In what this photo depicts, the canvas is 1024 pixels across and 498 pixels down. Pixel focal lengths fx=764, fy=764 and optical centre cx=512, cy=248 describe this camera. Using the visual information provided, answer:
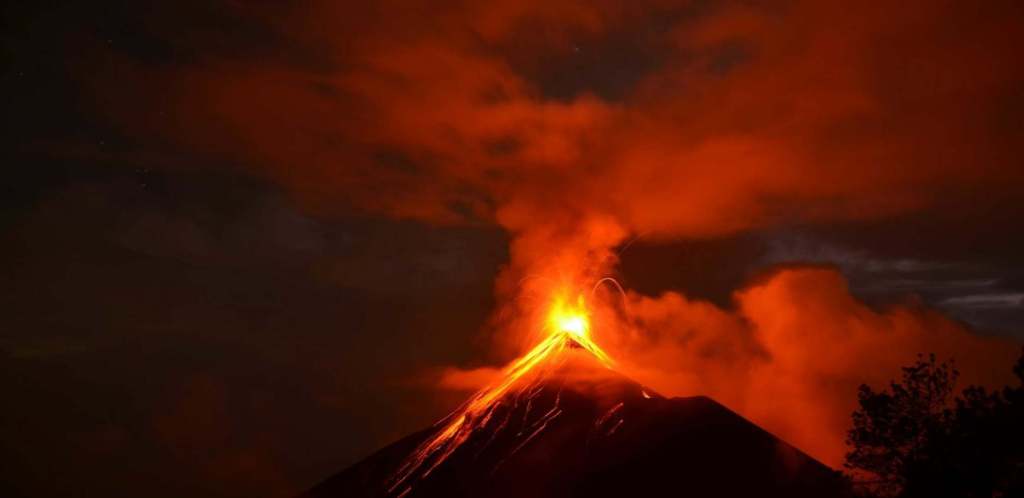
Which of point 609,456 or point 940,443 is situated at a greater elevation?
point 609,456

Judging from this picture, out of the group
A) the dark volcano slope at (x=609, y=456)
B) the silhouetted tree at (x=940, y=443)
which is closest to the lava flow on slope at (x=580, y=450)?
the dark volcano slope at (x=609, y=456)

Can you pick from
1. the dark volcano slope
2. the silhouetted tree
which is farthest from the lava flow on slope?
the silhouetted tree

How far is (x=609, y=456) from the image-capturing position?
58.3 m

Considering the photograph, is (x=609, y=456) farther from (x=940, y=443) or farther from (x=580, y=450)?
(x=940, y=443)

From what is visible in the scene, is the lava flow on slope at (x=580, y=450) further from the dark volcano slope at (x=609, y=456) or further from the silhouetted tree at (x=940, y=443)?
the silhouetted tree at (x=940, y=443)

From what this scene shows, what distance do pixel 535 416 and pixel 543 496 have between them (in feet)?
64.8

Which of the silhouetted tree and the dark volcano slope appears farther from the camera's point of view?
the dark volcano slope

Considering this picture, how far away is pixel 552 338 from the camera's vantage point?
87562mm

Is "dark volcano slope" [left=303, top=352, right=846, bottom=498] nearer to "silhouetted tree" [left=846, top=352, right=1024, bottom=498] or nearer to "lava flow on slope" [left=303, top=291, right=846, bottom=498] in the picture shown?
"lava flow on slope" [left=303, top=291, right=846, bottom=498]

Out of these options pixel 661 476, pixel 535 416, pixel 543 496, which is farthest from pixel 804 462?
pixel 535 416

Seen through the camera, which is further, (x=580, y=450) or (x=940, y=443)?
(x=580, y=450)

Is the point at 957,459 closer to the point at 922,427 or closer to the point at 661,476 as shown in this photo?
the point at 922,427

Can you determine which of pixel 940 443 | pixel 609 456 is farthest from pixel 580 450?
pixel 940 443

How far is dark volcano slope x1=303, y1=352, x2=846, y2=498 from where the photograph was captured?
51.3 m
